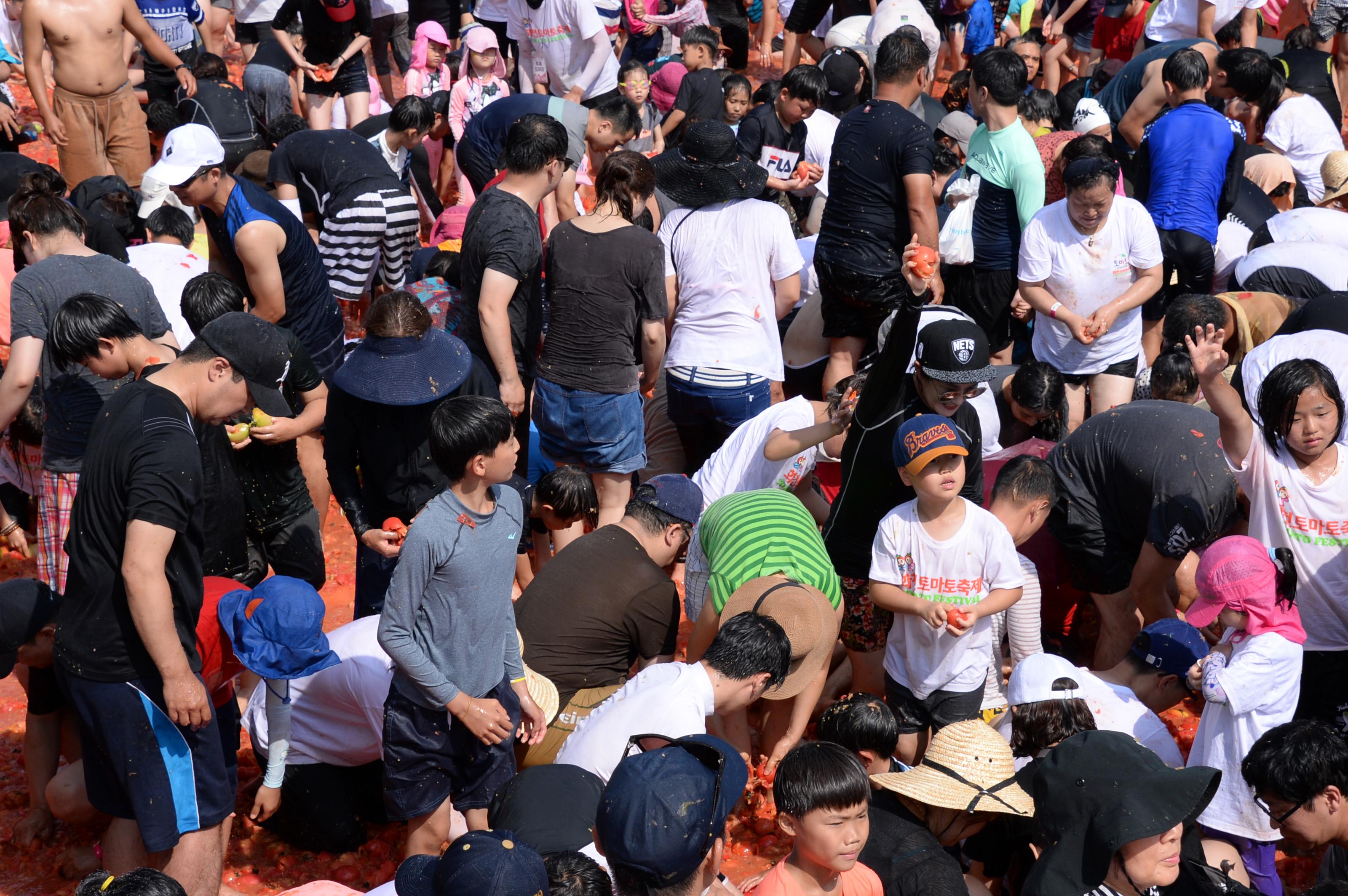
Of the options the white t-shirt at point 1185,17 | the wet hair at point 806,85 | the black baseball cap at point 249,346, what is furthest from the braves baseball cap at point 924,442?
the white t-shirt at point 1185,17

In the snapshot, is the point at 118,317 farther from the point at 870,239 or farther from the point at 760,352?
the point at 870,239

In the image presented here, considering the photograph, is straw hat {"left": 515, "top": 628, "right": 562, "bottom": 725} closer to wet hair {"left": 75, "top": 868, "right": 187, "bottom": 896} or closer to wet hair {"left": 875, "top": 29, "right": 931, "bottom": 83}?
wet hair {"left": 75, "top": 868, "right": 187, "bottom": 896}

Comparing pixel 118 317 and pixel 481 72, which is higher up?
pixel 118 317

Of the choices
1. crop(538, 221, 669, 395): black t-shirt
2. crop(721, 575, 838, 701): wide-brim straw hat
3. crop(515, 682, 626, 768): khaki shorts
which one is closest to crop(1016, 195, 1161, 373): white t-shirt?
crop(538, 221, 669, 395): black t-shirt

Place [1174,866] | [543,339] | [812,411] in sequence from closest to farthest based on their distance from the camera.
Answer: [1174,866]
[812,411]
[543,339]

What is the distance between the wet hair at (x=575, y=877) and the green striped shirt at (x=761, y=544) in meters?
1.45

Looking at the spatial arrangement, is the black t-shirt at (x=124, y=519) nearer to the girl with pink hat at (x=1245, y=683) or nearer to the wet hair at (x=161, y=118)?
the girl with pink hat at (x=1245, y=683)

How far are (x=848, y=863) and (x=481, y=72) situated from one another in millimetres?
7016

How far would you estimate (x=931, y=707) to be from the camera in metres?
3.97

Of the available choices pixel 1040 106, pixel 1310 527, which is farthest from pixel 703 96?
pixel 1310 527

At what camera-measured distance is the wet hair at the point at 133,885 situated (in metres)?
2.19

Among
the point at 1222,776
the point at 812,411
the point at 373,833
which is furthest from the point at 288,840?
the point at 1222,776

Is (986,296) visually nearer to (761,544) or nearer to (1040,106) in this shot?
(1040,106)

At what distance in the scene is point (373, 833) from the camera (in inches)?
155
